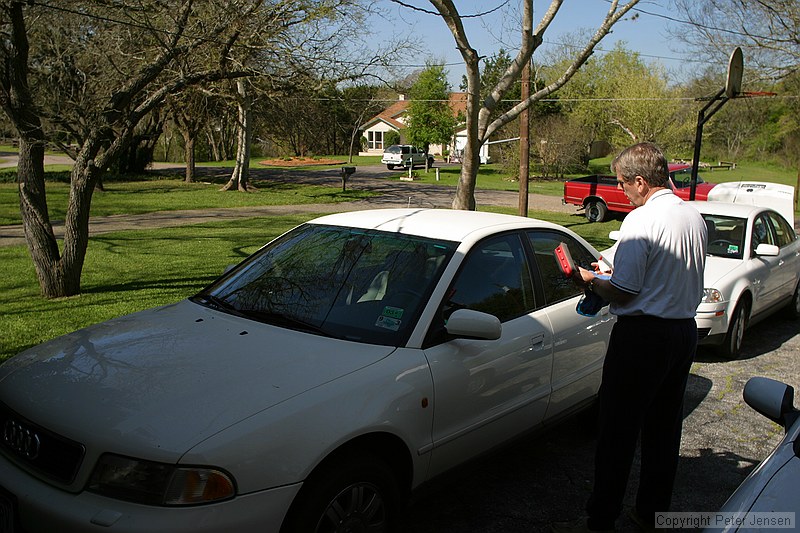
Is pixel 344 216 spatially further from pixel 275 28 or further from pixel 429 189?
pixel 429 189

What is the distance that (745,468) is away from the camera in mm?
4617

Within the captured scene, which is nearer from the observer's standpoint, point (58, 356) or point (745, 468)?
point (58, 356)

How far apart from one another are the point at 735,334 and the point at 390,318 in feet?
17.0

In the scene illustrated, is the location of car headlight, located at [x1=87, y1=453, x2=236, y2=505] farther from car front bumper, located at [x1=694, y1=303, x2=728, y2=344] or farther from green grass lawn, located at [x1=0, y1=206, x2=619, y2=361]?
car front bumper, located at [x1=694, y1=303, x2=728, y2=344]

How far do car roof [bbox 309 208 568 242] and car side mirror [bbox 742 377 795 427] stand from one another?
68.1 inches

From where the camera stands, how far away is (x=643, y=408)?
10.8 ft

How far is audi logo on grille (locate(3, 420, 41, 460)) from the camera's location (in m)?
2.79

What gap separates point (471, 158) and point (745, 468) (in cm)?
690

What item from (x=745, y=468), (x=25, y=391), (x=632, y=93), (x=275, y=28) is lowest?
(x=745, y=468)

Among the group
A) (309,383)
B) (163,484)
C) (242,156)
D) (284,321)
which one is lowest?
(163,484)

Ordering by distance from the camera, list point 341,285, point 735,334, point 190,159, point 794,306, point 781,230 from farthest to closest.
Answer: point 190,159 → point 794,306 → point 781,230 → point 735,334 → point 341,285

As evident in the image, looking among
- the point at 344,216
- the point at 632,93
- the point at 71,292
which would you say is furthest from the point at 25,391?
the point at 632,93

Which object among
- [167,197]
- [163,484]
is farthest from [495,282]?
[167,197]

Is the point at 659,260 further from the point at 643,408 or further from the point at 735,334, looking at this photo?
the point at 735,334
